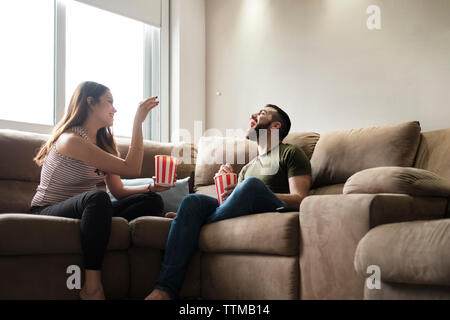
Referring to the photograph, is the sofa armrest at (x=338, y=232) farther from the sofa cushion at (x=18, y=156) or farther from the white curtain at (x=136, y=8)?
the white curtain at (x=136, y=8)

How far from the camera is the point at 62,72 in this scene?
144 inches

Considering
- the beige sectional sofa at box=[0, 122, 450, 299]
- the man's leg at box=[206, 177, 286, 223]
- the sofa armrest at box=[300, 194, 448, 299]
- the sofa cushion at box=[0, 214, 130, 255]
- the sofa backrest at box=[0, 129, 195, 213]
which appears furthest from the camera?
the sofa backrest at box=[0, 129, 195, 213]

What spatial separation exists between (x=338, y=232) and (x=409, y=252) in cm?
36

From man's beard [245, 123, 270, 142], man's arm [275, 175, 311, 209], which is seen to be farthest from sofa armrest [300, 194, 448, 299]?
man's beard [245, 123, 270, 142]

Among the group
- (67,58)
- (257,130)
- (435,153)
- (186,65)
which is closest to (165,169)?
(257,130)

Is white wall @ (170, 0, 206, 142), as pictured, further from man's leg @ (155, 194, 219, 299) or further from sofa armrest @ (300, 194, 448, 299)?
sofa armrest @ (300, 194, 448, 299)

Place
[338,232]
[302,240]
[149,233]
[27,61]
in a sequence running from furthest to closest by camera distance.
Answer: [27,61]
[149,233]
[302,240]
[338,232]

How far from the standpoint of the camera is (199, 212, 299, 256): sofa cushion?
2010mm

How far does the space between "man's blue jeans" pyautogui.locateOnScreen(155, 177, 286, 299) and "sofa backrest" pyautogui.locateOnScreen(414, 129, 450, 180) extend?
2.79 ft

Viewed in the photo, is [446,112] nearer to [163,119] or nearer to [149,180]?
[149,180]

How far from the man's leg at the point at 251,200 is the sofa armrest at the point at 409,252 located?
2.11ft

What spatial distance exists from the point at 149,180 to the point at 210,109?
162 centimetres

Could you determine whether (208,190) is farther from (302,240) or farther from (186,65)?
(186,65)

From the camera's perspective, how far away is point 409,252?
150 centimetres
